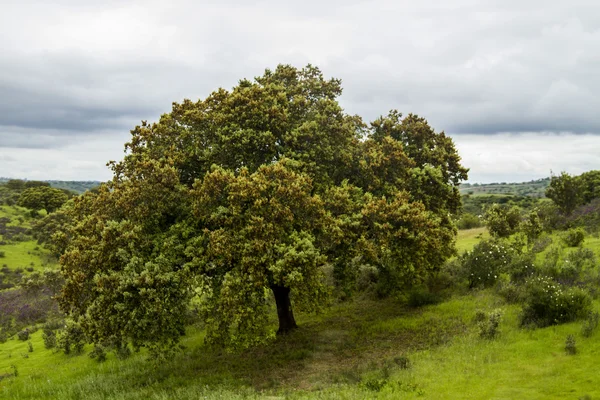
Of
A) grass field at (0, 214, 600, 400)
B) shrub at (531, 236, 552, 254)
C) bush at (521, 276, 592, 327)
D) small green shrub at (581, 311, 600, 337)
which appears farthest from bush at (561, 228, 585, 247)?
small green shrub at (581, 311, 600, 337)

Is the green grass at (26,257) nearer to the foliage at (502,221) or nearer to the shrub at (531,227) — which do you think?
the foliage at (502,221)

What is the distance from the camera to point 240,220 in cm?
1923

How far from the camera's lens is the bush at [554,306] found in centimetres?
2035

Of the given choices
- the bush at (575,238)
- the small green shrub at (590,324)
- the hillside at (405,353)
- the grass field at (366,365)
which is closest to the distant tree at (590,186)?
the bush at (575,238)

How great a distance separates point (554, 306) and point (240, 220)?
49.6 feet

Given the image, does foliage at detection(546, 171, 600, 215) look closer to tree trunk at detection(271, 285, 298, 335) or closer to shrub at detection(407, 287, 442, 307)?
shrub at detection(407, 287, 442, 307)

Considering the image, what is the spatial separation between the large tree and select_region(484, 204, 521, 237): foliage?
14768 millimetres

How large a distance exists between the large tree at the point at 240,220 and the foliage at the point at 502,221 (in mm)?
14768

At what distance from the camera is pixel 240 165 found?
22859 mm

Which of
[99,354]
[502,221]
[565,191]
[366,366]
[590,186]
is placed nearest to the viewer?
[366,366]

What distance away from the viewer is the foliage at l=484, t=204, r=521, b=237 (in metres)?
37.9

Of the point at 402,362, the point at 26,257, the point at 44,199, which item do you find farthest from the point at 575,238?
the point at 44,199

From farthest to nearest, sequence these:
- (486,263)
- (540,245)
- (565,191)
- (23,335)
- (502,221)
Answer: (565,191), (502,221), (23,335), (540,245), (486,263)

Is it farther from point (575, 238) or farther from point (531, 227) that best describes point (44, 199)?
point (575, 238)
